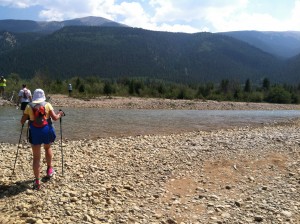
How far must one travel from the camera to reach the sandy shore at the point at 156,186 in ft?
26.4

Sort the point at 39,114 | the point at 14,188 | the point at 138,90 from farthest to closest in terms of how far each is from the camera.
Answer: the point at 138,90
the point at 14,188
the point at 39,114

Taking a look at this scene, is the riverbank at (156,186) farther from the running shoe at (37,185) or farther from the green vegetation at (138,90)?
the green vegetation at (138,90)

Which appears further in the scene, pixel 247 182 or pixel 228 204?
pixel 247 182

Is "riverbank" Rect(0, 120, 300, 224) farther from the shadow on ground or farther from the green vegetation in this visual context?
the green vegetation

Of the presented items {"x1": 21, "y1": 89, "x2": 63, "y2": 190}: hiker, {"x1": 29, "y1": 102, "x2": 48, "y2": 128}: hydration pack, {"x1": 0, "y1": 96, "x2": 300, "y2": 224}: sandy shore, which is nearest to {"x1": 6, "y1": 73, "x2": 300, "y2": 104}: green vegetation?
{"x1": 0, "y1": 96, "x2": 300, "y2": 224}: sandy shore

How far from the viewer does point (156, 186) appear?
1007 cm

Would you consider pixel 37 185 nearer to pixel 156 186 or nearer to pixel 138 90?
pixel 156 186

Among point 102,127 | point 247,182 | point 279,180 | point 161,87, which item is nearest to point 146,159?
point 247,182

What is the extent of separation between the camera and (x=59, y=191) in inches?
351

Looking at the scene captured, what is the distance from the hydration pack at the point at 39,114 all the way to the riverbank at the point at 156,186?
5.61 ft

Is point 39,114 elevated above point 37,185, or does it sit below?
above

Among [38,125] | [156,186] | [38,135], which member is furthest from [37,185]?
[156,186]

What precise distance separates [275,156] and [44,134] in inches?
377

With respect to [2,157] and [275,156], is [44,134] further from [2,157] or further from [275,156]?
[275,156]
